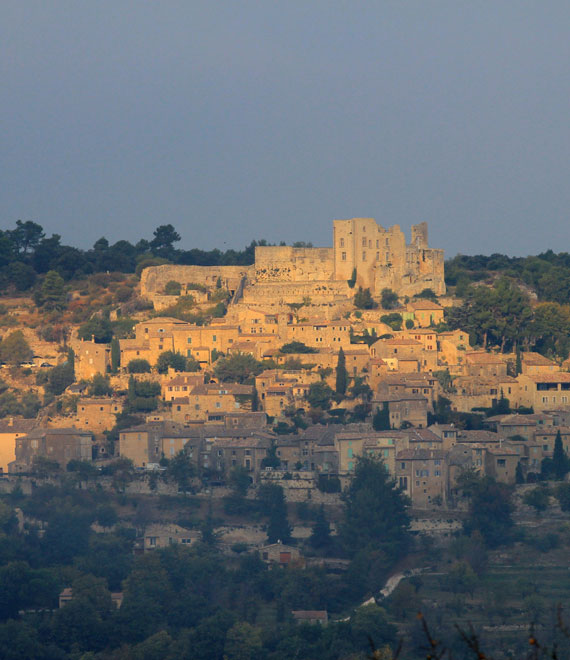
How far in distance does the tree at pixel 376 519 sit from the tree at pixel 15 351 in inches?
874

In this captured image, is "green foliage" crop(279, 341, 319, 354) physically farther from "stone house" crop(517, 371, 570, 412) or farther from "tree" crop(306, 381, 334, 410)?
"stone house" crop(517, 371, 570, 412)

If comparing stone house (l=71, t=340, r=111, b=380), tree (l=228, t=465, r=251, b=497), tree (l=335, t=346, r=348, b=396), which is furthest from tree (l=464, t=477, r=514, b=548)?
stone house (l=71, t=340, r=111, b=380)

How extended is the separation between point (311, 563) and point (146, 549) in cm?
581

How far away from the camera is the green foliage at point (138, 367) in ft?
206

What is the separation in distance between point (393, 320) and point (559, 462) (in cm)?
1459

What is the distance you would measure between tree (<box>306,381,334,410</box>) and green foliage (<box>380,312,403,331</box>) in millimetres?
7083

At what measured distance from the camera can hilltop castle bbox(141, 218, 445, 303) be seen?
6975cm

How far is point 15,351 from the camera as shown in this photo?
224 feet

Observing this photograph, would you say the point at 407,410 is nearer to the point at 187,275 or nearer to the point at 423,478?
the point at 423,478

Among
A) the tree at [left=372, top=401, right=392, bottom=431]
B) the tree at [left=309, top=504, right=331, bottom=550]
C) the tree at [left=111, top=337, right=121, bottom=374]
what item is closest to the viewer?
the tree at [left=309, top=504, right=331, bottom=550]

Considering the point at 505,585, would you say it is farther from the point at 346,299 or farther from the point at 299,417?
the point at 346,299

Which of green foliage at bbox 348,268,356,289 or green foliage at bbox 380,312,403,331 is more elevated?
green foliage at bbox 348,268,356,289

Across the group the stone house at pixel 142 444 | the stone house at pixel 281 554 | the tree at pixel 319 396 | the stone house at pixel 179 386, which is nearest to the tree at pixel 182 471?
the stone house at pixel 142 444

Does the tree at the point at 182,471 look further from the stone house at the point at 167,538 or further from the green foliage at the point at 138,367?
the green foliage at the point at 138,367
